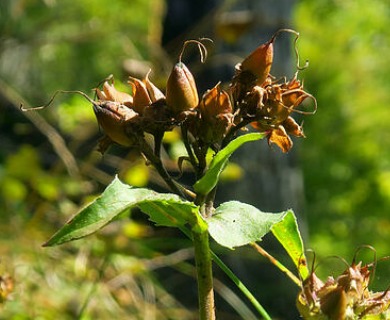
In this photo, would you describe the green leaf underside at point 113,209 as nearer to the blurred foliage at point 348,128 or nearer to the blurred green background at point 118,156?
the blurred green background at point 118,156

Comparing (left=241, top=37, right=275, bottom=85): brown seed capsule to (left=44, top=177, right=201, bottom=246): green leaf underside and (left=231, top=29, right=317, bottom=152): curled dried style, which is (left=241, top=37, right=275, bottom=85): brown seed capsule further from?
(left=44, top=177, right=201, bottom=246): green leaf underside

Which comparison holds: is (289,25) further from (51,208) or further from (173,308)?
(173,308)

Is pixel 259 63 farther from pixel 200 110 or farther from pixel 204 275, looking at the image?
pixel 204 275

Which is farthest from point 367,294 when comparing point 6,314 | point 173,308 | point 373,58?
point 373,58

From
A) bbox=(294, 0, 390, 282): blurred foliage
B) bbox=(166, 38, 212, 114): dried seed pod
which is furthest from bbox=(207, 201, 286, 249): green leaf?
bbox=(294, 0, 390, 282): blurred foliage

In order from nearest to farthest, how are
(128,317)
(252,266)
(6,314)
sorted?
(6,314) → (128,317) → (252,266)

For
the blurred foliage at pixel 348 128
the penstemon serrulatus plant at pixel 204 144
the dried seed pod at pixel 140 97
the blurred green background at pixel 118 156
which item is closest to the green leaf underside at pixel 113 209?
the penstemon serrulatus plant at pixel 204 144

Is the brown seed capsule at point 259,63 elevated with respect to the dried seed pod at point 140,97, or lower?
elevated
